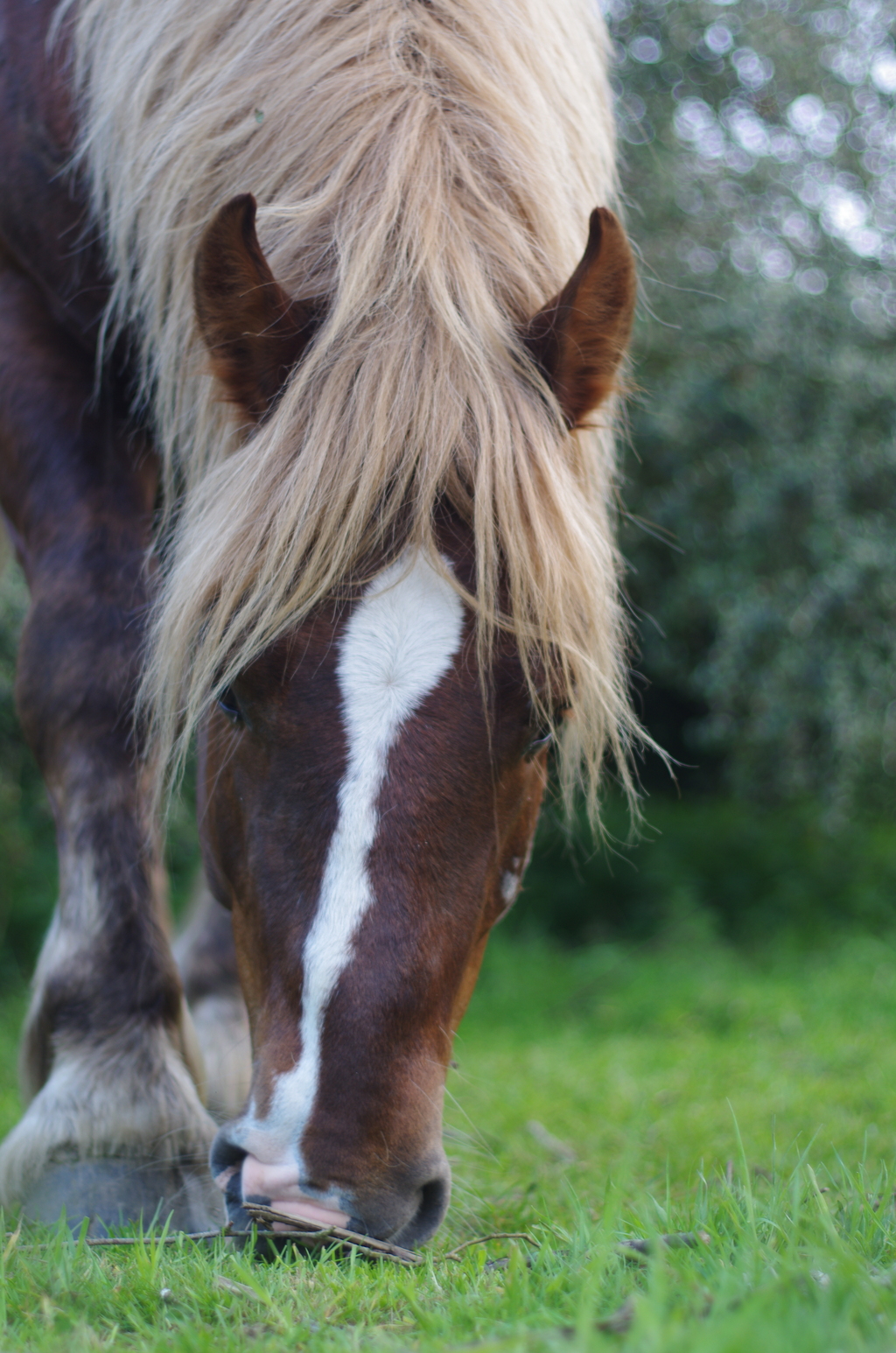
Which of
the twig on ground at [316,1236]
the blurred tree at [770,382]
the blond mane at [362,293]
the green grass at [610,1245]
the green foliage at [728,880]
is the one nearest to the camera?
the green grass at [610,1245]

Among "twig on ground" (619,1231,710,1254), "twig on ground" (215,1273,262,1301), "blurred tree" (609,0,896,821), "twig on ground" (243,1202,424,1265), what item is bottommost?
"blurred tree" (609,0,896,821)

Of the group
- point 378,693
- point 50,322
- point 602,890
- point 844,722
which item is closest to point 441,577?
point 378,693

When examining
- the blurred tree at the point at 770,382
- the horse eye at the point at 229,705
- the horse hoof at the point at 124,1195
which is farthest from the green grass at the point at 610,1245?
the blurred tree at the point at 770,382

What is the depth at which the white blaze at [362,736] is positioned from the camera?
1512 mm

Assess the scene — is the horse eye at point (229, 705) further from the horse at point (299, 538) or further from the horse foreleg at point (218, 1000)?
the horse foreleg at point (218, 1000)

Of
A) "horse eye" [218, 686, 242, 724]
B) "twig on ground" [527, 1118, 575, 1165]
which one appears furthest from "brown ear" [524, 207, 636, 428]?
"twig on ground" [527, 1118, 575, 1165]

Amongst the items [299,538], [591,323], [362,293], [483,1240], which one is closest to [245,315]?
[362,293]

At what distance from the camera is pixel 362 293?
190 centimetres

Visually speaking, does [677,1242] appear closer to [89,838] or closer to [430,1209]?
[430,1209]

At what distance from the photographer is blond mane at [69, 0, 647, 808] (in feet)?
5.85

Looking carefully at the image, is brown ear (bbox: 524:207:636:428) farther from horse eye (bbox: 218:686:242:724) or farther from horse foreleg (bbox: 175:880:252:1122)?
horse foreleg (bbox: 175:880:252:1122)

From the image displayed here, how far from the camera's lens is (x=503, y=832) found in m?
1.85

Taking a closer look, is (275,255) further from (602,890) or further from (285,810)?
(602,890)

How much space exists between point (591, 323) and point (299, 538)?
0.68 meters
